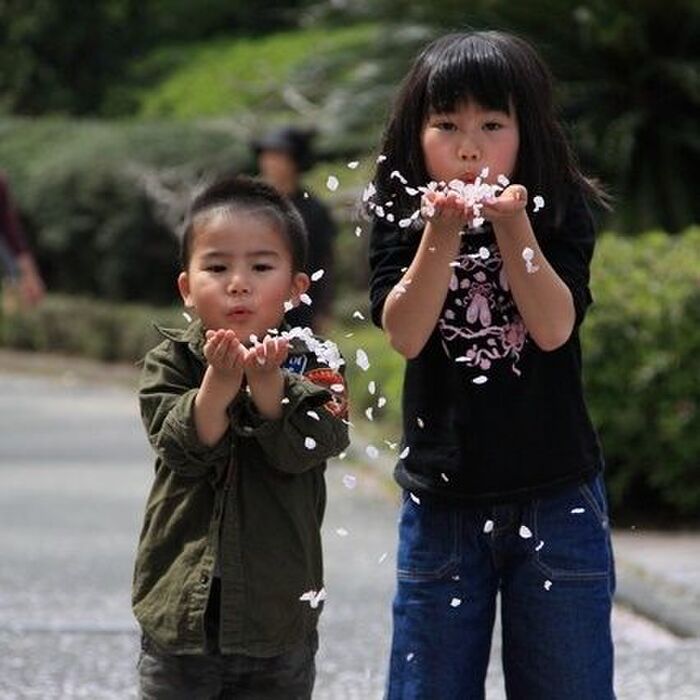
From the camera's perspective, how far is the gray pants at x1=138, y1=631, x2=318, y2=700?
13.6 feet

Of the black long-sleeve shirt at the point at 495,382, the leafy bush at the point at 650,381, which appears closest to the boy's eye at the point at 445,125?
the black long-sleeve shirt at the point at 495,382

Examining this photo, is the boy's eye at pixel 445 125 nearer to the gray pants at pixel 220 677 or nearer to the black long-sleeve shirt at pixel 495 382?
the black long-sleeve shirt at pixel 495 382

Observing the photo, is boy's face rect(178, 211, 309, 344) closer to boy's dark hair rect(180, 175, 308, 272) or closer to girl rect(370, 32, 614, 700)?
boy's dark hair rect(180, 175, 308, 272)

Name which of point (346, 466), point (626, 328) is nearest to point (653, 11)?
point (346, 466)

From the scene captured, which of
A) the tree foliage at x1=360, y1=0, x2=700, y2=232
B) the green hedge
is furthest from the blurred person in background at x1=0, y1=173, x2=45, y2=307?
the tree foliage at x1=360, y1=0, x2=700, y2=232

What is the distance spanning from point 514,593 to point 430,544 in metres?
0.17

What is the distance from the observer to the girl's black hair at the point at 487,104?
400 cm

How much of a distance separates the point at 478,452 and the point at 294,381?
13.9 inches

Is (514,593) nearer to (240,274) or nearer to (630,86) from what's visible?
(240,274)

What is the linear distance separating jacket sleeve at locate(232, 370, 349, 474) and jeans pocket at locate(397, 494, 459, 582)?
19 centimetres

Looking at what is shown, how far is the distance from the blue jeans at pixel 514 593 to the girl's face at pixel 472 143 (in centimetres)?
59

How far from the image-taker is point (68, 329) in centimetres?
2214

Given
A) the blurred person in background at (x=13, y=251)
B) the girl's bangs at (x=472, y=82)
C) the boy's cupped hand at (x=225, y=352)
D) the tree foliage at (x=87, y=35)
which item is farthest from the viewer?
the tree foliage at (x=87, y=35)

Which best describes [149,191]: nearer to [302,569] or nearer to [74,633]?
[74,633]
